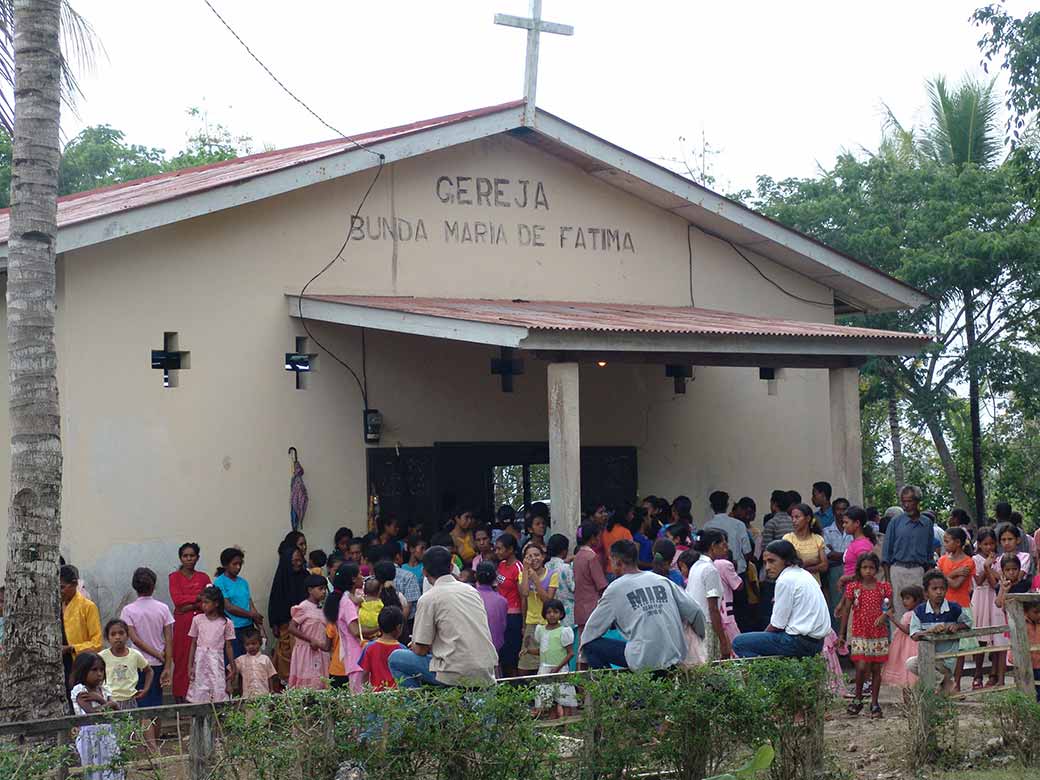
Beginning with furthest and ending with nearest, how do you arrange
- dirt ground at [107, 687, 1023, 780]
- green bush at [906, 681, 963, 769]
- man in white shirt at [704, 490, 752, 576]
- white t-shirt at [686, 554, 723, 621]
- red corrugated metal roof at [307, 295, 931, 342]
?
1. man in white shirt at [704, 490, 752, 576]
2. red corrugated metal roof at [307, 295, 931, 342]
3. white t-shirt at [686, 554, 723, 621]
4. green bush at [906, 681, 963, 769]
5. dirt ground at [107, 687, 1023, 780]

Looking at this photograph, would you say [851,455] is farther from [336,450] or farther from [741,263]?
[336,450]

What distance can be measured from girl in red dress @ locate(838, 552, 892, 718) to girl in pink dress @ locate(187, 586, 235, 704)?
4820 millimetres

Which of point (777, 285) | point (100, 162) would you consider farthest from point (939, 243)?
point (100, 162)

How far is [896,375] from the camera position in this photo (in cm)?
2247

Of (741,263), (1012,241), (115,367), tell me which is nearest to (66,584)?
(115,367)

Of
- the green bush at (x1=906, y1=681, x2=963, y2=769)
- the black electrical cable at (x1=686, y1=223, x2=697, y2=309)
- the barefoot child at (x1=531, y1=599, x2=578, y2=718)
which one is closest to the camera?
the green bush at (x1=906, y1=681, x2=963, y2=769)

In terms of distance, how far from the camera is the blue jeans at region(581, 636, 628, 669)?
8.51 meters

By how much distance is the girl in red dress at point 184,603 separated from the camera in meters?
11.4

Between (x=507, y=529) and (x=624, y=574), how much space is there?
4.23 meters

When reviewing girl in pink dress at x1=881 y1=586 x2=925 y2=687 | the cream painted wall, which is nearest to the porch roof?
the cream painted wall

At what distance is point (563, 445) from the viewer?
12039 mm

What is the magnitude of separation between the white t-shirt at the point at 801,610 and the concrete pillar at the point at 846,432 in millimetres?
5436

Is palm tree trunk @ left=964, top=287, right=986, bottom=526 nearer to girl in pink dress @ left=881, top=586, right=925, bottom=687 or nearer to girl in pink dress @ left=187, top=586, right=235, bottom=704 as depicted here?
girl in pink dress @ left=881, top=586, right=925, bottom=687

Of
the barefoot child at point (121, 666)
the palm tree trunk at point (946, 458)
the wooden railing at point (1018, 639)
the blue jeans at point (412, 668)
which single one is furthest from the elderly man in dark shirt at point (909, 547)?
the palm tree trunk at point (946, 458)
